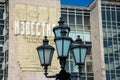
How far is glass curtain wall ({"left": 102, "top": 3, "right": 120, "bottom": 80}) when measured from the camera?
163 feet

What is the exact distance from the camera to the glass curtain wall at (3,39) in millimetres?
47638

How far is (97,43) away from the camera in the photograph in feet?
166

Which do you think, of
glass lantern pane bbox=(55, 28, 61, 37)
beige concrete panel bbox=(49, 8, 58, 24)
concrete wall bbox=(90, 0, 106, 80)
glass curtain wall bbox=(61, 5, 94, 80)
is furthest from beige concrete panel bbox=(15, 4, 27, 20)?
glass lantern pane bbox=(55, 28, 61, 37)

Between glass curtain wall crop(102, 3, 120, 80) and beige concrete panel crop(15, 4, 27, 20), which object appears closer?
beige concrete panel crop(15, 4, 27, 20)

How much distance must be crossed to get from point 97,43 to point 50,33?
662cm

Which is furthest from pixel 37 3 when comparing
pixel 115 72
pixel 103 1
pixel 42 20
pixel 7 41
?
pixel 115 72

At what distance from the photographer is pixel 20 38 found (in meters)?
47.2

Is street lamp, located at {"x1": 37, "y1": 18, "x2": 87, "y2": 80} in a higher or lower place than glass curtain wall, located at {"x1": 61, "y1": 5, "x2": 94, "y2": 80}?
lower

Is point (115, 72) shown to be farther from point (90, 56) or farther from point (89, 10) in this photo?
point (89, 10)

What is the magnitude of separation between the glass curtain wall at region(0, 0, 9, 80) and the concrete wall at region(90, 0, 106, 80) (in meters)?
12.0

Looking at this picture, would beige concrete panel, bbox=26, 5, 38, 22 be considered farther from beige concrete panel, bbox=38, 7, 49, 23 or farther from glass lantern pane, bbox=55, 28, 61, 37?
glass lantern pane, bbox=55, 28, 61, 37

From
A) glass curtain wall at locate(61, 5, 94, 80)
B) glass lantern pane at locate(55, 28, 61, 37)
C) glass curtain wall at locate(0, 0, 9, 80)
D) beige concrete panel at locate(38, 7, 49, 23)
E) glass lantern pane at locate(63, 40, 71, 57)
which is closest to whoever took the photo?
glass lantern pane at locate(63, 40, 71, 57)

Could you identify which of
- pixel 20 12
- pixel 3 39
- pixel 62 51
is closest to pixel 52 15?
pixel 20 12

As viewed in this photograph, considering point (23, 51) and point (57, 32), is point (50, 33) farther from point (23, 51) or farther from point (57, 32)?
point (57, 32)
